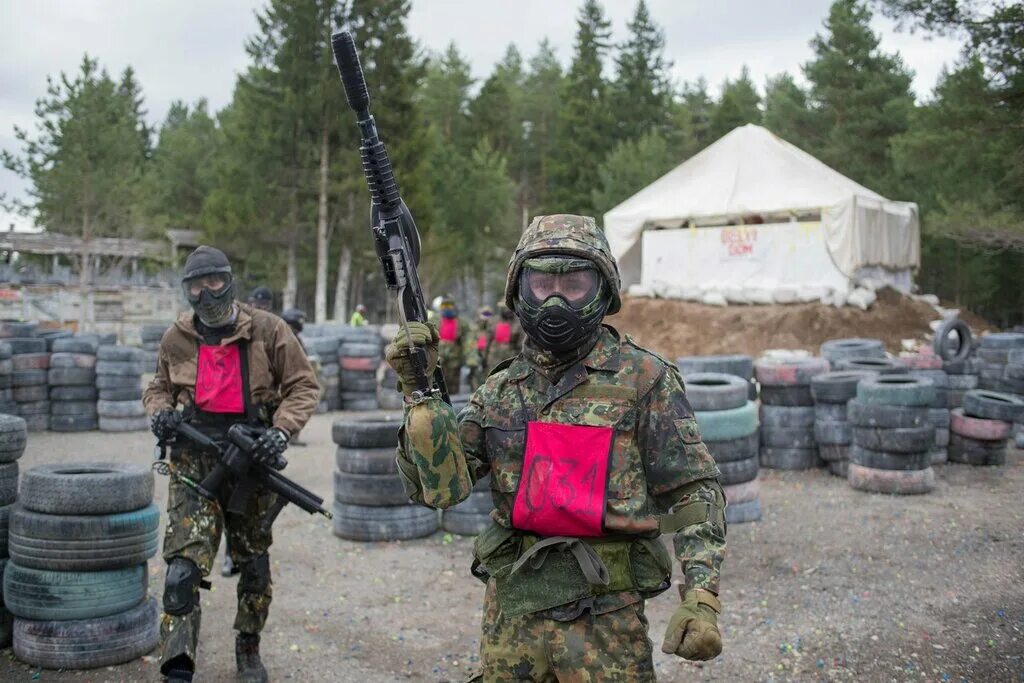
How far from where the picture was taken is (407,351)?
2.56 meters

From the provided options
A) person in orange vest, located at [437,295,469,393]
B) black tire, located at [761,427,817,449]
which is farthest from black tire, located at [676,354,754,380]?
person in orange vest, located at [437,295,469,393]

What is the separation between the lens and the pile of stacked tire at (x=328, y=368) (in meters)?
15.1

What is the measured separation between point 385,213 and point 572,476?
3.69 ft

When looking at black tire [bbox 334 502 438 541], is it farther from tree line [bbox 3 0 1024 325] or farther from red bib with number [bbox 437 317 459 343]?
tree line [bbox 3 0 1024 325]

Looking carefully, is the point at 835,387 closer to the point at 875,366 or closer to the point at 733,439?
the point at 875,366

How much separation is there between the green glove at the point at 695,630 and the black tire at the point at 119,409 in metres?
12.0

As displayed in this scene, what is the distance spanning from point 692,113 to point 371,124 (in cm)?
5028

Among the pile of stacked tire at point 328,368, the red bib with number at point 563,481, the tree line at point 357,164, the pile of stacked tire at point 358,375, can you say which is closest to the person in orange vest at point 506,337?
the pile of stacked tire at point 358,375

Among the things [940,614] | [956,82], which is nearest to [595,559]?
[940,614]

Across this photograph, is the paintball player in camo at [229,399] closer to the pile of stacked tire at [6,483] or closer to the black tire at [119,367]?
the pile of stacked tire at [6,483]

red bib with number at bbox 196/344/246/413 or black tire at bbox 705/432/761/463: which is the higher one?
red bib with number at bbox 196/344/246/413

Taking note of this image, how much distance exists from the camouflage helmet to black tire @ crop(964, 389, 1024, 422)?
8.14 meters

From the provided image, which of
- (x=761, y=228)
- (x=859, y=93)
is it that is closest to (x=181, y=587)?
(x=761, y=228)

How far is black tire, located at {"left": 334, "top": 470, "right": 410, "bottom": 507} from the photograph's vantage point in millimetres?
7219
